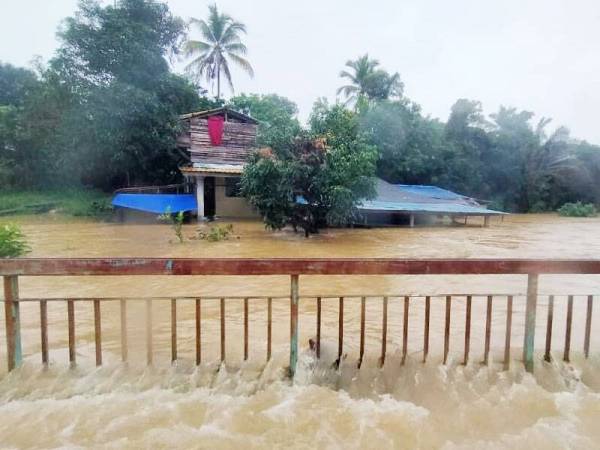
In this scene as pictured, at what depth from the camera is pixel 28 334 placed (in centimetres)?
413


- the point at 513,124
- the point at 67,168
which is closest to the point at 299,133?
the point at 67,168

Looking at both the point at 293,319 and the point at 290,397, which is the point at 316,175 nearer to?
the point at 293,319

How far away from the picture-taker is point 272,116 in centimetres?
2306

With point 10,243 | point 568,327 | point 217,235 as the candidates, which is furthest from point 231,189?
point 568,327

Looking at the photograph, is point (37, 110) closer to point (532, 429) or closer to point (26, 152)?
point (26, 152)

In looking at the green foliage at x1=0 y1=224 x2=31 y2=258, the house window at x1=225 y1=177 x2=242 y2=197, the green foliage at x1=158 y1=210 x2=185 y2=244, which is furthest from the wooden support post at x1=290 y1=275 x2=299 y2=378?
the house window at x1=225 y1=177 x2=242 y2=197

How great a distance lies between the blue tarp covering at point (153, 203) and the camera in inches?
559

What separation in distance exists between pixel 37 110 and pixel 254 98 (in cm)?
1177

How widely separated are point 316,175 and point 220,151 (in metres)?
6.99

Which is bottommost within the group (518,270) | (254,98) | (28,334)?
(28,334)

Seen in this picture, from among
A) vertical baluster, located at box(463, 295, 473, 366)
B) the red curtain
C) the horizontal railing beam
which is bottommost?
vertical baluster, located at box(463, 295, 473, 366)

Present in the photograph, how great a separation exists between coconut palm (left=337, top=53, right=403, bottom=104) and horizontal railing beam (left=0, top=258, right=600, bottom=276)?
23.8 meters

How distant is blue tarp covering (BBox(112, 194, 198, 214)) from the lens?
46.6ft

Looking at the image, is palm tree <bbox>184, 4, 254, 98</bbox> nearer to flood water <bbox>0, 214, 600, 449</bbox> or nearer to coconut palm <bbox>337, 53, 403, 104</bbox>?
coconut palm <bbox>337, 53, 403, 104</bbox>
